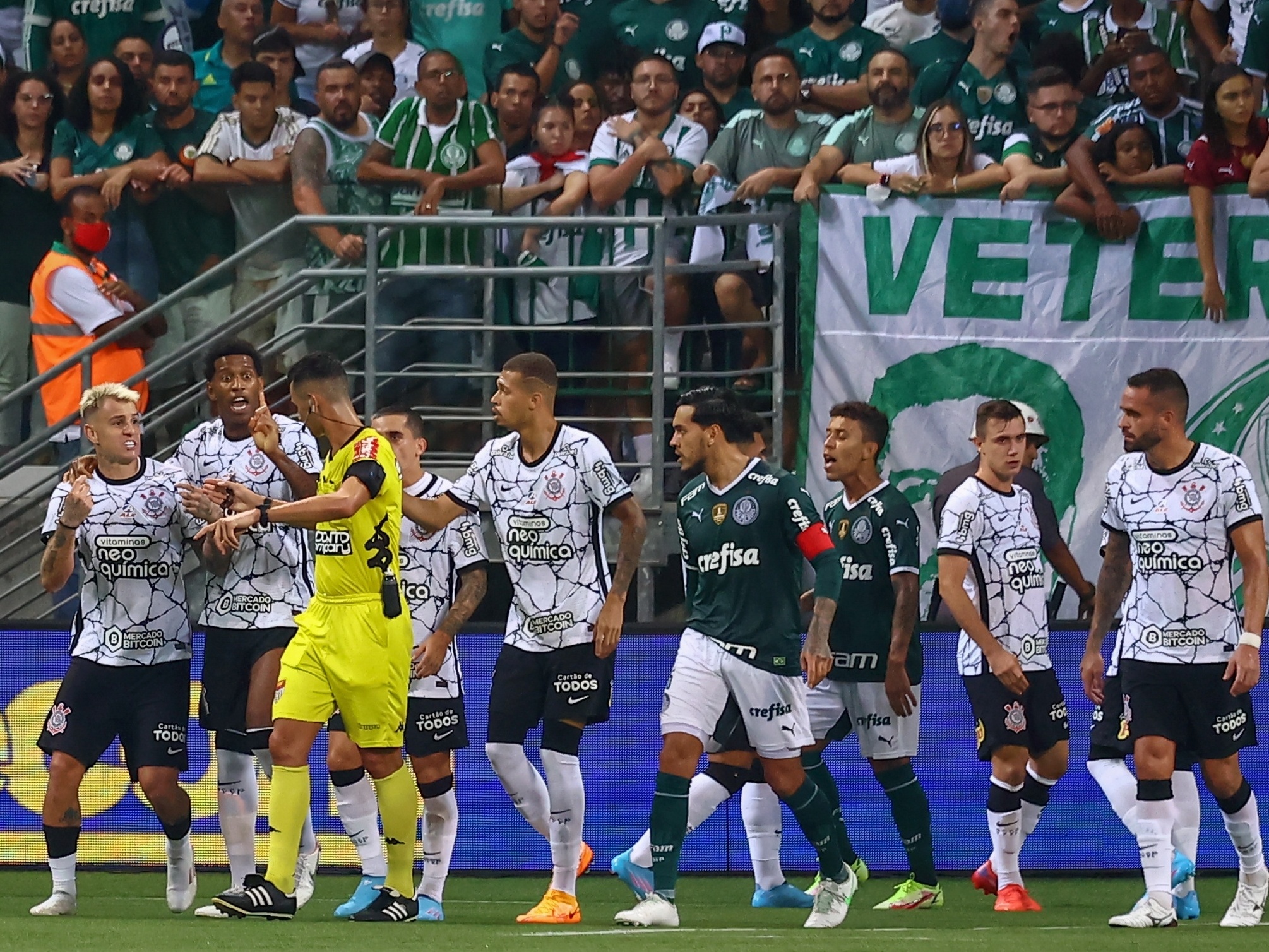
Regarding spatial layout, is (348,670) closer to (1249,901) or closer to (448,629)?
(448,629)

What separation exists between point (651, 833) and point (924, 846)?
1.77 meters

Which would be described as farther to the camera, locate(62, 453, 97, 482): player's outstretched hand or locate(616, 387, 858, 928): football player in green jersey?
locate(62, 453, 97, 482): player's outstretched hand

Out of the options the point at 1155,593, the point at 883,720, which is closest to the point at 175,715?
the point at 883,720

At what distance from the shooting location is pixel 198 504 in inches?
346

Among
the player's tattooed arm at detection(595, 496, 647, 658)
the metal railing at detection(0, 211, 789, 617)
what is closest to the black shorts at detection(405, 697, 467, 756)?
the player's tattooed arm at detection(595, 496, 647, 658)

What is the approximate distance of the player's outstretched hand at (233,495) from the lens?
8.41 metres

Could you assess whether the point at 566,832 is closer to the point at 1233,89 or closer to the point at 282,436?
the point at 282,436

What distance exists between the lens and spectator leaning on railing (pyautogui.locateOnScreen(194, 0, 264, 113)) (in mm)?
13703

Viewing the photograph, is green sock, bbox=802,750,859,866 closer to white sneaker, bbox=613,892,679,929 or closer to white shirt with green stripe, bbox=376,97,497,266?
white sneaker, bbox=613,892,679,929

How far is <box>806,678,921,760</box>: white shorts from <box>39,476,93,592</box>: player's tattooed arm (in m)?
3.54

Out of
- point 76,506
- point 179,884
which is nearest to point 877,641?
point 179,884

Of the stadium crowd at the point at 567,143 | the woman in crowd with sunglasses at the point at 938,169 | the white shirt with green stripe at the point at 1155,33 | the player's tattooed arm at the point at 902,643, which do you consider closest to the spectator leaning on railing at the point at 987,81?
the stadium crowd at the point at 567,143

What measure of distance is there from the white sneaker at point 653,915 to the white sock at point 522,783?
88 cm

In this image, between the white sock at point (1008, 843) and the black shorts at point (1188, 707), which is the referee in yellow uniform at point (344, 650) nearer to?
the white sock at point (1008, 843)
